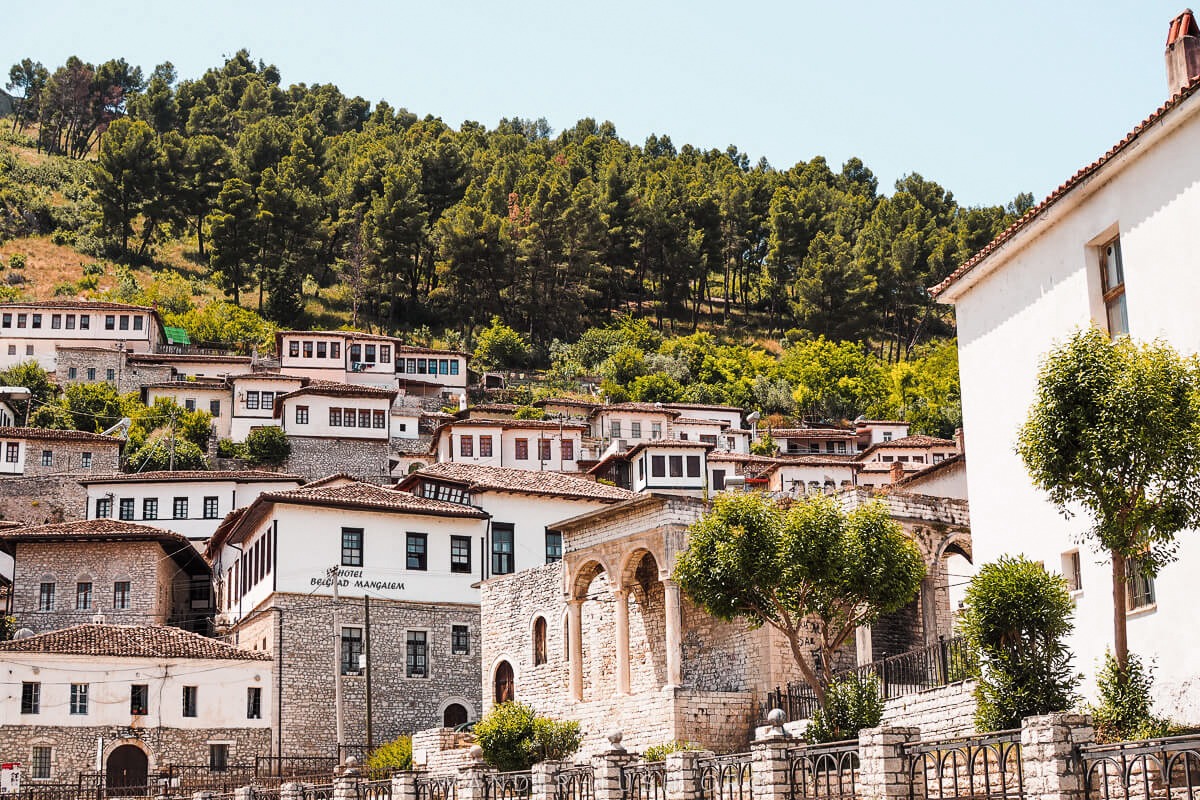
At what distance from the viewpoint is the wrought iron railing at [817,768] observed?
15234 millimetres

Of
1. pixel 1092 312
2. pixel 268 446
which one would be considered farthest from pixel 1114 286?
pixel 268 446

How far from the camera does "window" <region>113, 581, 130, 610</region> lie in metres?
50.4

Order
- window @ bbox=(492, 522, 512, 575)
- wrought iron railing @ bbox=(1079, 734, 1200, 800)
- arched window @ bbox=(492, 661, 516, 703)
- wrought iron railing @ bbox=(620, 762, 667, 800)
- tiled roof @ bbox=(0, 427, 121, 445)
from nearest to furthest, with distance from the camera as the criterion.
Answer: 1. wrought iron railing @ bbox=(1079, 734, 1200, 800)
2. wrought iron railing @ bbox=(620, 762, 667, 800)
3. arched window @ bbox=(492, 661, 516, 703)
4. window @ bbox=(492, 522, 512, 575)
5. tiled roof @ bbox=(0, 427, 121, 445)

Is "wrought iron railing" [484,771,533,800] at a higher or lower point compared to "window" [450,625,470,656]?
lower

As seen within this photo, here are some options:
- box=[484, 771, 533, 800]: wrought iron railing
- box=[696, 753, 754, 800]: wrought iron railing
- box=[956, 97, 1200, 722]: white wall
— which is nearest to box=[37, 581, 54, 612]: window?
box=[484, 771, 533, 800]: wrought iron railing

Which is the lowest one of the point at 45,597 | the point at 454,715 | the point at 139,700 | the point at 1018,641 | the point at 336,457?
the point at 454,715

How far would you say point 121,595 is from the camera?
5059 centimetres

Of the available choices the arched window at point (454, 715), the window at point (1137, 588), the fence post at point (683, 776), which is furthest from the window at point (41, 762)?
the window at point (1137, 588)

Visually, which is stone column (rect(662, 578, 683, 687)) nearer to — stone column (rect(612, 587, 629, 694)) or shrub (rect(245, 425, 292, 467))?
stone column (rect(612, 587, 629, 694))

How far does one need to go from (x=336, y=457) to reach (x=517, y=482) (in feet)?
93.5

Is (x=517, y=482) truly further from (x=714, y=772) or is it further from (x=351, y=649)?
(x=714, y=772)

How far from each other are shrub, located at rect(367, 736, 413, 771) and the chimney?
24.4 m

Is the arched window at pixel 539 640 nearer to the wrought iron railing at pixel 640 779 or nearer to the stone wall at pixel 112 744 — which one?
the stone wall at pixel 112 744

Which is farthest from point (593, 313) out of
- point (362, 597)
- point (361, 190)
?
point (362, 597)
